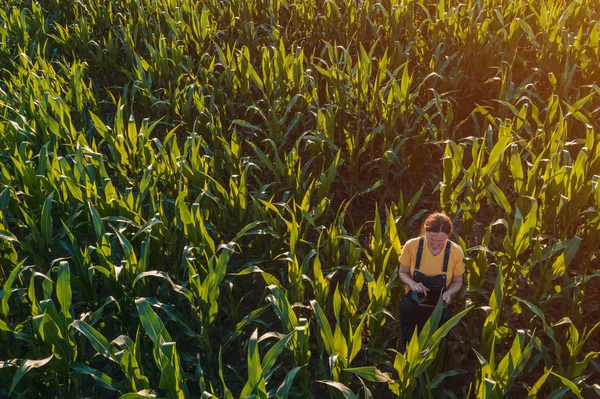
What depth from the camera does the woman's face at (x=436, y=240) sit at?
2963 millimetres

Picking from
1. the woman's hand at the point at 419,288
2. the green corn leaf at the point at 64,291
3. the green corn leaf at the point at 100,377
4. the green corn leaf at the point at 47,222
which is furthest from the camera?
the green corn leaf at the point at 47,222

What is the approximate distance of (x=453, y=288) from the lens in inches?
124

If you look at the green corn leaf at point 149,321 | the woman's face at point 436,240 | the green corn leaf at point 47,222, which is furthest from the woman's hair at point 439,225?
the green corn leaf at point 47,222

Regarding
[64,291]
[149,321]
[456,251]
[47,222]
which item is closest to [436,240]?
[456,251]

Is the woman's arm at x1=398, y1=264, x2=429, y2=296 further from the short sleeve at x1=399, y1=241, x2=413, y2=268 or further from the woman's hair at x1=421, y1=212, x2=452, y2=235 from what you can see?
the woman's hair at x1=421, y1=212, x2=452, y2=235

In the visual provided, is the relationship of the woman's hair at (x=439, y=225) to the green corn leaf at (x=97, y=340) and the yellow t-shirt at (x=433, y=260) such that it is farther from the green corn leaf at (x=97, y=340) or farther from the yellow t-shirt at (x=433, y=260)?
the green corn leaf at (x=97, y=340)

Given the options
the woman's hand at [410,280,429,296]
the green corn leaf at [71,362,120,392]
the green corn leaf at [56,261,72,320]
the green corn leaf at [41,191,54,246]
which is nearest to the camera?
the green corn leaf at [71,362,120,392]

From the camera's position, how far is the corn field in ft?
9.82

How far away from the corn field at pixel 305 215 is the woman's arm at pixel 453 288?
0.68 ft

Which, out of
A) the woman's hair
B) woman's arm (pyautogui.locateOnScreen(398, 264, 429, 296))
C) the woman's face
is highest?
the woman's hair

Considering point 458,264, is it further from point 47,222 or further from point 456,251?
point 47,222

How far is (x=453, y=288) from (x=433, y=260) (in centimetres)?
16

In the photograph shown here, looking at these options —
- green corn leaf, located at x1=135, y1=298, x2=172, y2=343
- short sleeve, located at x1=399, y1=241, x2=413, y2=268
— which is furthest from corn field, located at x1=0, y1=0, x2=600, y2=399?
short sleeve, located at x1=399, y1=241, x2=413, y2=268

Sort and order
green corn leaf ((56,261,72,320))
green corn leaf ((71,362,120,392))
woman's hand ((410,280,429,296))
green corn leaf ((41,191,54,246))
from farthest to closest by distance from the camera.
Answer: green corn leaf ((41,191,54,246)) < woman's hand ((410,280,429,296)) < green corn leaf ((56,261,72,320)) < green corn leaf ((71,362,120,392))
